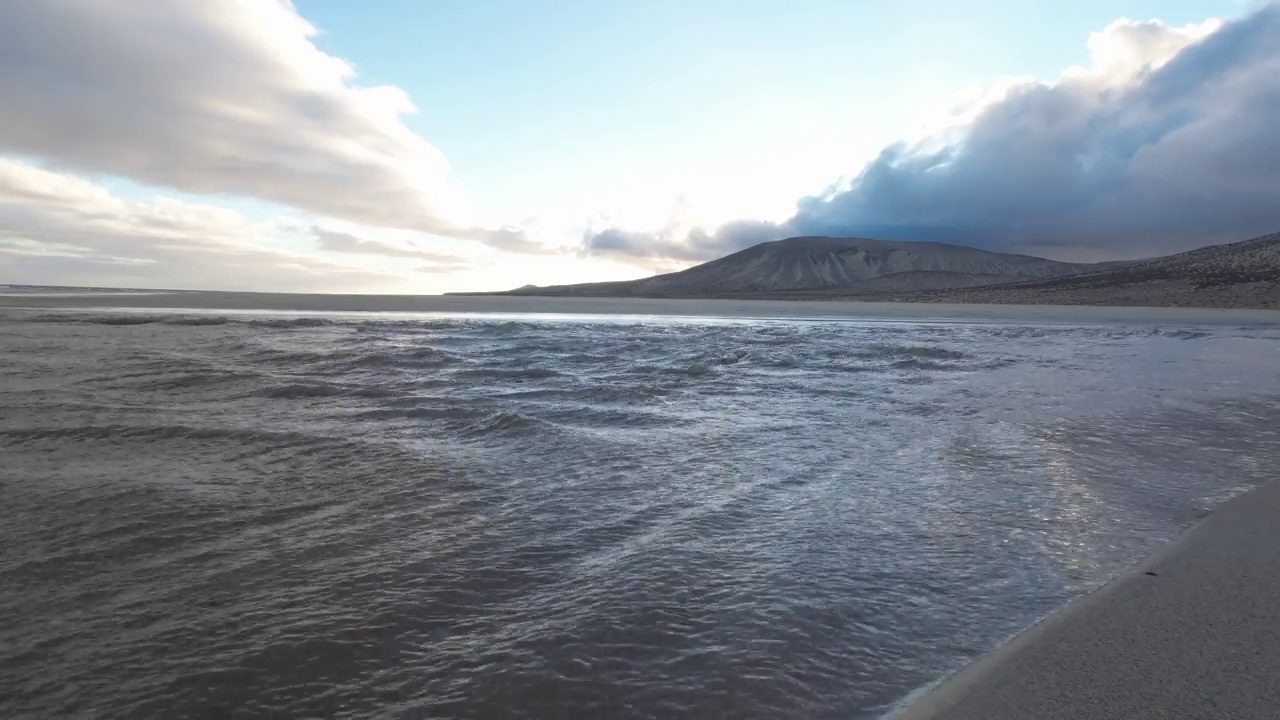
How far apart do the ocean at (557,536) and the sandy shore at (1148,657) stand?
19cm

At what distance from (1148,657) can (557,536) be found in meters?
2.82

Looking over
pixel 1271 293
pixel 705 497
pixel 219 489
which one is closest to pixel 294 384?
pixel 219 489

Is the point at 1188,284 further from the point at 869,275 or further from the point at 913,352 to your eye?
the point at 869,275

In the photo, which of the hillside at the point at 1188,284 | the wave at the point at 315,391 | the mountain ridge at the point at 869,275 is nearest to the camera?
the wave at the point at 315,391

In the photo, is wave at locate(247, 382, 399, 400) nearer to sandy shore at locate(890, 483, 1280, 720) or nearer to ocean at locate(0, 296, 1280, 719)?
ocean at locate(0, 296, 1280, 719)

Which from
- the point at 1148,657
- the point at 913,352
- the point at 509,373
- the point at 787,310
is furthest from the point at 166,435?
the point at 787,310

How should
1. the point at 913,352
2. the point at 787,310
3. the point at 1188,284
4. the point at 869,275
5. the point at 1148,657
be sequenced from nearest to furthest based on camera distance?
the point at 1148,657 → the point at 913,352 → the point at 787,310 → the point at 1188,284 → the point at 869,275

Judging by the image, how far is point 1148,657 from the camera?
2512 millimetres

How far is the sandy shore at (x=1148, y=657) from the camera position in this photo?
2.22 m

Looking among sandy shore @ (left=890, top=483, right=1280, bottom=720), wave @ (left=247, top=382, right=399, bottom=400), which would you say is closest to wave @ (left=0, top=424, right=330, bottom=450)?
wave @ (left=247, top=382, right=399, bottom=400)

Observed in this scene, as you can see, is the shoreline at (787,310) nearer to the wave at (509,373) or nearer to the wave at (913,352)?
the wave at (913,352)

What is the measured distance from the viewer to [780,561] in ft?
12.2

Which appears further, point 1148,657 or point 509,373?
point 509,373

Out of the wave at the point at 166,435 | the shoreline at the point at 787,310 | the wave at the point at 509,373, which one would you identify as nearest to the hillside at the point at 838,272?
the shoreline at the point at 787,310
